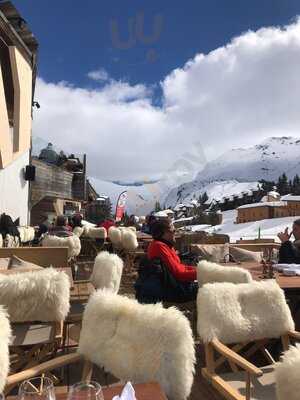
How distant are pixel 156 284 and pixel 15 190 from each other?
34.1 feet

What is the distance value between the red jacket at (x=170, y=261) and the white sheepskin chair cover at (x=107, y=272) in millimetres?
357

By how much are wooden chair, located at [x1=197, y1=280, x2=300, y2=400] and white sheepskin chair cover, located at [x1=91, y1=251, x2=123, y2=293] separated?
4.81 feet

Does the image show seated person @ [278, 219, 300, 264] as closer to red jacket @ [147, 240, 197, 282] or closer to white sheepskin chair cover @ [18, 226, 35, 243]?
red jacket @ [147, 240, 197, 282]

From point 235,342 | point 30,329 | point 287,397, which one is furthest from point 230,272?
point 287,397

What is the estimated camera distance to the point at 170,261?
4.20 meters

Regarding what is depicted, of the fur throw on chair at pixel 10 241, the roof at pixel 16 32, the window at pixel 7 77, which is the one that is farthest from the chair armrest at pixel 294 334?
the window at pixel 7 77

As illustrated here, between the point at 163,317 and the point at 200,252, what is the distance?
4171 mm

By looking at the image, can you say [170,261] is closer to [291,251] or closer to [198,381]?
[198,381]

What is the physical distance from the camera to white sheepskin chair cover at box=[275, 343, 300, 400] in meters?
1.66

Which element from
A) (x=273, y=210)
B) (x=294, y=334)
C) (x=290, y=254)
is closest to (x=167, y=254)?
(x=294, y=334)

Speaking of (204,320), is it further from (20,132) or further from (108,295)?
(20,132)

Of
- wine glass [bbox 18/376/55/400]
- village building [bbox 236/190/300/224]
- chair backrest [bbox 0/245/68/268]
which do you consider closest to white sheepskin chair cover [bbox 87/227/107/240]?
chair backrest [bbox 0/245/68/268]

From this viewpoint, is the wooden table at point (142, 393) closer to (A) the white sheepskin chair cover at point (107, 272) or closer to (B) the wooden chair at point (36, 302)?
(B) the wooden chair at point (36, 302)

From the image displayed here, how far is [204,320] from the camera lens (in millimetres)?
2676
